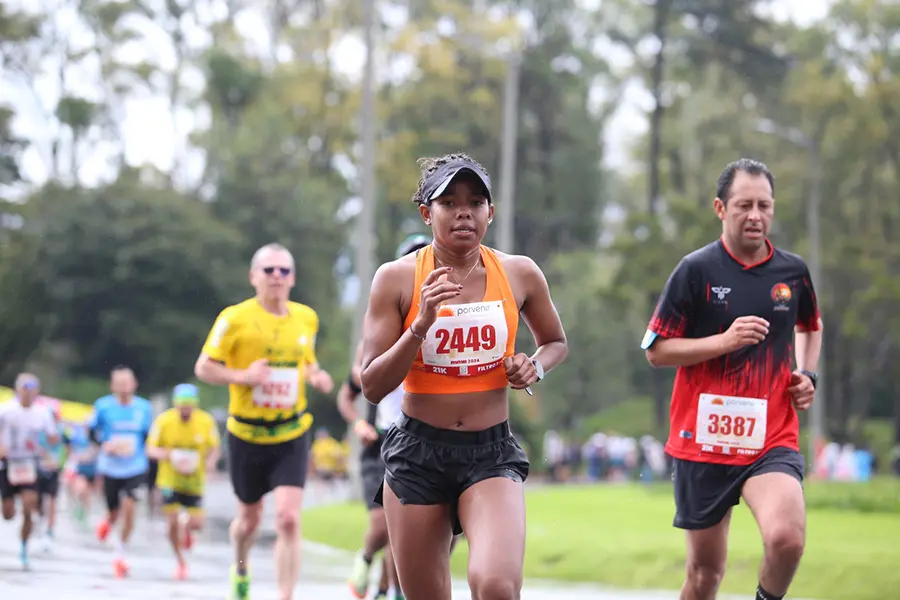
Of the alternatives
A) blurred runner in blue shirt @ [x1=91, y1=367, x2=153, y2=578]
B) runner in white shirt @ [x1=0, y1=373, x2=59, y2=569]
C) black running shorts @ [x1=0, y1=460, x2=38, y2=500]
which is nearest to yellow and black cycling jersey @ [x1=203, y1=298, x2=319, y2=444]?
runner in white shirt @ [x1=0, y1=373, x2=59, y2=569]

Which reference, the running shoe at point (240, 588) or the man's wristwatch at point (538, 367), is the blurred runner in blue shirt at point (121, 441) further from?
the man's wristwatch at point (538, 367)

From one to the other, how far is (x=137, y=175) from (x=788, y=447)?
4649 cm

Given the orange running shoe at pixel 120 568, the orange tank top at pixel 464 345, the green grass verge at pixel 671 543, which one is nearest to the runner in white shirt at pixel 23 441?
the orange running shoe at pixel 120 568

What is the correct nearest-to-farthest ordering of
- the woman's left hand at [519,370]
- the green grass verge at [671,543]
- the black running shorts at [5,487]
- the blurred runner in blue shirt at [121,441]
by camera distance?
the woman's left hand at [519,370] < the green grass verge at [671,543] < the black running shorts at [5,487] < the blurred runner in blue shirt at [121,441]

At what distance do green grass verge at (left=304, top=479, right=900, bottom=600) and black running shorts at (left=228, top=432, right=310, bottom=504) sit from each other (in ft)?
15.0

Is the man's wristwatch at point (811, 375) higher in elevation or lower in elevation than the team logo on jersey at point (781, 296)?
lower

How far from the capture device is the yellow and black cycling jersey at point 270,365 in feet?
35.0

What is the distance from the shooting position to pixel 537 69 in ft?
188

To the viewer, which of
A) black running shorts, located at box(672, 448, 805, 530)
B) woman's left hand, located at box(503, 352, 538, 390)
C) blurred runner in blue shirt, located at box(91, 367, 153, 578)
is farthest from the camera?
blurred runner in blue shirt, located at box(91, 367, 153, 578)

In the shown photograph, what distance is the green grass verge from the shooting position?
44.7 feet

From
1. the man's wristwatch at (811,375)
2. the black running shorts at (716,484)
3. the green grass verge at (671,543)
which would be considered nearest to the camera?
the black running shorts at (716,484)

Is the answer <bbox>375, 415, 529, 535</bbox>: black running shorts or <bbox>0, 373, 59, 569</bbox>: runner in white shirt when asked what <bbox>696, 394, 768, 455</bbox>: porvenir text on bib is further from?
<bbox>0, 373, 59, 569</bbox>: runner in white shirt

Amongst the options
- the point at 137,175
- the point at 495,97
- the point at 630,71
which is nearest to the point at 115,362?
the point at 137,175

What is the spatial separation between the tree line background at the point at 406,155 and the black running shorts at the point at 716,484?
122 ft
